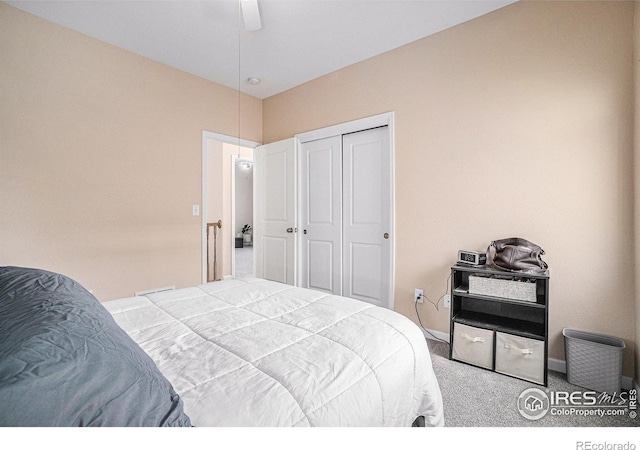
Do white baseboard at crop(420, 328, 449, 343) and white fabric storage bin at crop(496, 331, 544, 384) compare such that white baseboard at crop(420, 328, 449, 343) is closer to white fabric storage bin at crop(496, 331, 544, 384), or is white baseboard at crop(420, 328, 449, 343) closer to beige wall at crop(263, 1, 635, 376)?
beige wall at crop(263, 1, 635, 376)

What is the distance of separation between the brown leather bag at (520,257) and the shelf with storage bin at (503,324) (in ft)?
0.20

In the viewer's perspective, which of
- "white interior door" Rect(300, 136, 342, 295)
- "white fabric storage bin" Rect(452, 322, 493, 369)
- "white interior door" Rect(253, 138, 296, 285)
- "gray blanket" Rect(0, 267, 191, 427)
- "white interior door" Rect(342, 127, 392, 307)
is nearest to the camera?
"gray blanket" Rect(0, 267, 191, 427)

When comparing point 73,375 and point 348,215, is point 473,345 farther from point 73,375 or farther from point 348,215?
point 73,375

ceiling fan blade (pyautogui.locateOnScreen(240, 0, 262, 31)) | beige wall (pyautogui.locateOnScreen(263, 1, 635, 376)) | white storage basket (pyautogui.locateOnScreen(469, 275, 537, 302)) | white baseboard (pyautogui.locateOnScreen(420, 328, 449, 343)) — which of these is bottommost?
white baseboard (pyautogui.locateOnScreen(420, 328, 449, 343))

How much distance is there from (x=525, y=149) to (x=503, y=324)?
131 centimetres

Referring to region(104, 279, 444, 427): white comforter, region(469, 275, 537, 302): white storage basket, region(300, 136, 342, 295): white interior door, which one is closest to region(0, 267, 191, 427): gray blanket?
region(104, 279, 444, 427): white comforter

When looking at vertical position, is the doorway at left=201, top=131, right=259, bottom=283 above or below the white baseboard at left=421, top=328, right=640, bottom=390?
above

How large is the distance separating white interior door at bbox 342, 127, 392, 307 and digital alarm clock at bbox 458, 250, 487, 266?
77 cm

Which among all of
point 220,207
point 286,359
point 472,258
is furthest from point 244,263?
point 286,359

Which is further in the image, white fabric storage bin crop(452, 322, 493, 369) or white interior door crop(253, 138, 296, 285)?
white interior door crop(253, 138, 296, 285)

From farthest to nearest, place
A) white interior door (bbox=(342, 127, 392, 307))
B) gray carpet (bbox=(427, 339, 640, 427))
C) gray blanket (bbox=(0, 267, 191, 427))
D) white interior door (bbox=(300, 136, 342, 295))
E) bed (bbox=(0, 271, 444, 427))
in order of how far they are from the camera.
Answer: white interior door (bbox=(300, 136, 342, 295)) → white interior door (bbox=(342, 127, 392, 307)) → gray carpet (bbox=(427, 339, 640, 427)) → bed (bbox=(0, 271, 444, 427)) → gray blanket (bbox=(0, 267, 191, 427))

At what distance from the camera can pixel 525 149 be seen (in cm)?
220

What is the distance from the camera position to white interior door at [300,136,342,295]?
3391 millimetres

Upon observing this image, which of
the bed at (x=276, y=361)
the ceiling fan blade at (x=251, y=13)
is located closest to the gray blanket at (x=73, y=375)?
the bed at (x=276, y=361)
